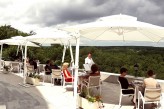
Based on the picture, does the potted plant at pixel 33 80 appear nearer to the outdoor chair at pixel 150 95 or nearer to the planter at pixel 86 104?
the planter at pixel 86 104

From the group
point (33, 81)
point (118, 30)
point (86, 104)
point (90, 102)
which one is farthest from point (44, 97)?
point (118, 30)

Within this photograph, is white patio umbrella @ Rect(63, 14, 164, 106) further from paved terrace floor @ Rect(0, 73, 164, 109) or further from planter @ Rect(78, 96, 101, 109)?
paved terrace floor @ Rect(0, 73, 164, 109)

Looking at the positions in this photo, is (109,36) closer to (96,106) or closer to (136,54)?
(96,106)

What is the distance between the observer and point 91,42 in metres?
11.1

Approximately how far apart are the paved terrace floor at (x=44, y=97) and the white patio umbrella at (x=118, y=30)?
1.13 metres

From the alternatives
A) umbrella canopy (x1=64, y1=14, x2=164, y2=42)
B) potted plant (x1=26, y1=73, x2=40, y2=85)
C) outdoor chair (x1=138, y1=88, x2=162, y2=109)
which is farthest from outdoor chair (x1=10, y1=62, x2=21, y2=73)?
outdoor chair (x1=138, y1=88, x2=162, y2=109)

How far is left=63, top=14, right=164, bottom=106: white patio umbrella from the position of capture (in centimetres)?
675

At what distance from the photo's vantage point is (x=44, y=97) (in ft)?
28.4

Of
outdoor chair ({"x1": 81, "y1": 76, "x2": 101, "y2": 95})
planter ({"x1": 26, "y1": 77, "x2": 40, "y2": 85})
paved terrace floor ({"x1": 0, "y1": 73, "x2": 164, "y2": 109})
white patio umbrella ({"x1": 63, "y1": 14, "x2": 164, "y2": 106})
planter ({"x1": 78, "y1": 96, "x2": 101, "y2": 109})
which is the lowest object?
paved terrace floor ({"x1": 0, "y1": 73, "x2": 164, "y2": 109})

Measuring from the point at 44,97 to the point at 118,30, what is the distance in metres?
3.22

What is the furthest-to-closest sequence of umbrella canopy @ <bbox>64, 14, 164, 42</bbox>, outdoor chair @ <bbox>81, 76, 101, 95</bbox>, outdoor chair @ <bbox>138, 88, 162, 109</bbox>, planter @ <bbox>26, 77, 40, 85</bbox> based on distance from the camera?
1. planter @ <bbox>26, 77, 40, 85</bbox>
2. outdoor chair @ <bbox>81, 76, 101, 95</bbox>
3. umbrella canopy @ <bbox>64, 14, 164, 42</bbox>
4. outdoor chair @ <bbox>138, 88, 162, 109</bbox>

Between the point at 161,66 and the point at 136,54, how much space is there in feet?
12.4

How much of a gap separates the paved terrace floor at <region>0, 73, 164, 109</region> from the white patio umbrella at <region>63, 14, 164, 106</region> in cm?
113

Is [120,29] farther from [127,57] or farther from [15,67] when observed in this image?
[127,57]
